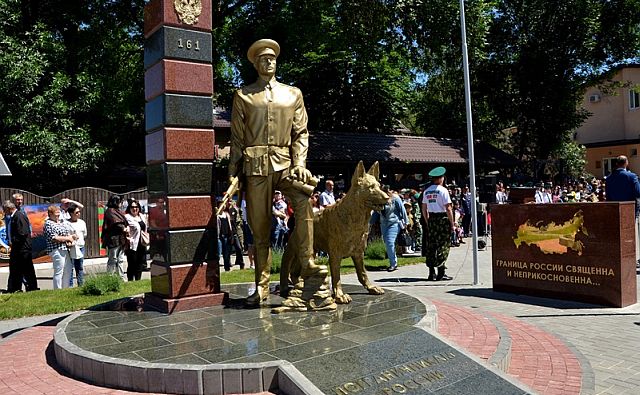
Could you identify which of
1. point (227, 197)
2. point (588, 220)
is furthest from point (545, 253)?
point (227, 197)

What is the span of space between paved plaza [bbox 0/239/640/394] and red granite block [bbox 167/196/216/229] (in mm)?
1997

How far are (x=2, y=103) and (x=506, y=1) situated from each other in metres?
27.1

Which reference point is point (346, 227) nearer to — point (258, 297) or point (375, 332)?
point (258, 297)

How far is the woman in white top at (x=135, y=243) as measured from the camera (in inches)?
458

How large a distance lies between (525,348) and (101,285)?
7.13 m

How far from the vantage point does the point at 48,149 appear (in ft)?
60.7

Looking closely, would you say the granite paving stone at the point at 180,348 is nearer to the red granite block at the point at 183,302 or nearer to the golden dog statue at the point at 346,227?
the red granite block at the point at 183,302

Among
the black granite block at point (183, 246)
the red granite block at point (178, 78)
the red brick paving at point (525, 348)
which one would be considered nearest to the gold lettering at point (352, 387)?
the red brick paving at point (525, 348)

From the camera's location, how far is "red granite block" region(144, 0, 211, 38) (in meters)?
6.79

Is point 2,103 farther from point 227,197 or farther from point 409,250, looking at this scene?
point 227,197

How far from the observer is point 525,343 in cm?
616

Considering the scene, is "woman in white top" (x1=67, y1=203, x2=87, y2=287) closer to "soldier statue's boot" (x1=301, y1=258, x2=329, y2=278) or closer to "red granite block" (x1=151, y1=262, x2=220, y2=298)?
"red granite block" (x1=151, y1=262, x2=220, y2=298)

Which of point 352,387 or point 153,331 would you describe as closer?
point 352,387

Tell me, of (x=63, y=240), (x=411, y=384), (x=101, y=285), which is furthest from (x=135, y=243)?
(x=411, y=384)
